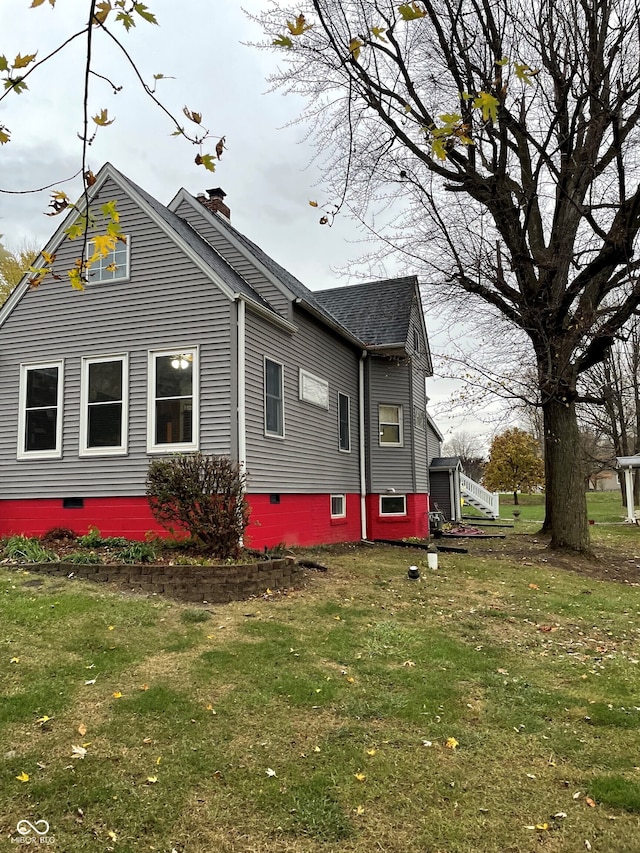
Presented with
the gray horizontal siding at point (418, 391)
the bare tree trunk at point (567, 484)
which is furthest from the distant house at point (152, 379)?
the bare tree trunk at point (567, 484)

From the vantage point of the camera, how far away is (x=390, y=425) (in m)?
16.4

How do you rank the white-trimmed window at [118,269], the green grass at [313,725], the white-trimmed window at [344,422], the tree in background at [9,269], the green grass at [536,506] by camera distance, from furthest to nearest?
the green grass at [536,506] < the tree in background at [9,269] < the white-trimmed window at [344,422] < the white-trimmed window at [118,269] < the green grass at [313,725]

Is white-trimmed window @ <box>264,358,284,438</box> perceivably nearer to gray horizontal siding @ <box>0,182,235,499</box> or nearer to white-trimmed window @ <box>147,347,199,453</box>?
gray horizontal siding @ <box>0,182,235,499</box>

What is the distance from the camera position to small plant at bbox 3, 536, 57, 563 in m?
8.65

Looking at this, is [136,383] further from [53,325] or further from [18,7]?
[18,7]

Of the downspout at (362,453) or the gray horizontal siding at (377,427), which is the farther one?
the gray horizontal siding at (377,427)

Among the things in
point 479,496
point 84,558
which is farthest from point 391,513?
point 479,496

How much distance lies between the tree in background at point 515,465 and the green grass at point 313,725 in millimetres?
30712

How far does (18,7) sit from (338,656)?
523 centimetres

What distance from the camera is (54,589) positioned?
7.32m

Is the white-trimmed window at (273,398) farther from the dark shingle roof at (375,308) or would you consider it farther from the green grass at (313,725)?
the dark shingle roof at (375,308)

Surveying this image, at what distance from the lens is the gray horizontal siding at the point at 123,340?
10.0 meters

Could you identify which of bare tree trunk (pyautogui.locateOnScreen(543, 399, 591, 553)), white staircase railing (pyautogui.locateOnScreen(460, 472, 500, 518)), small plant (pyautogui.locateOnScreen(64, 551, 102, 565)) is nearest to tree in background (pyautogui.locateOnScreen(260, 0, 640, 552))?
bare tree trunk (pyautogui.locateOnScreen(543, 399, 591, 553))

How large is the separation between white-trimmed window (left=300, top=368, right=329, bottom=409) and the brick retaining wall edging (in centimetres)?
512
